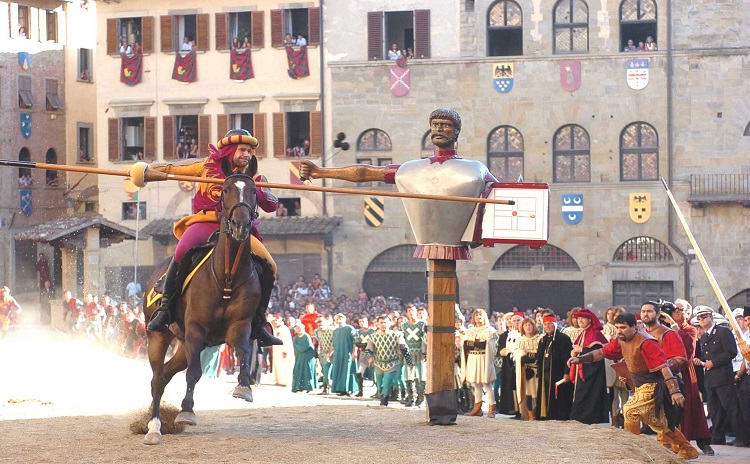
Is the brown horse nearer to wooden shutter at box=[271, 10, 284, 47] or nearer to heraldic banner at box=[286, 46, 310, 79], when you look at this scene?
heraldic banner at box=[286, 46, 310, 79]

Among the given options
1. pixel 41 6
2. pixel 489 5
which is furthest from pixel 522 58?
pixel 41 6

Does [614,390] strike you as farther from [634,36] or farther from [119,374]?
[634,36]

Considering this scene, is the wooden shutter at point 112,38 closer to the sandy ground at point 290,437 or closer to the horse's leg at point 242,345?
the sandy ground at point 290,437

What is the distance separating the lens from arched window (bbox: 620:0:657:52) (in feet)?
144

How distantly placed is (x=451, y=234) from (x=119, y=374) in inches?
457

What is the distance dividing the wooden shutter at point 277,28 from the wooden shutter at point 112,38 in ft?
17.3

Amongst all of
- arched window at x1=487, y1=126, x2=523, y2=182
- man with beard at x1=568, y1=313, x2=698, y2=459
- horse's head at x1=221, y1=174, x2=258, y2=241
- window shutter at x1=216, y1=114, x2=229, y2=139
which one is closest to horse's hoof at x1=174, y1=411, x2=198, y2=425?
horse's head at x1=221, y1=174, x2=258, y2=241

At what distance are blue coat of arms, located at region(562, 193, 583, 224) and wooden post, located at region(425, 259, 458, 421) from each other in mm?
29597

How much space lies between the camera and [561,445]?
43.7ft

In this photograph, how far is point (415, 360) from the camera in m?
24.7

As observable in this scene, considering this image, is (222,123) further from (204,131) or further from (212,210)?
(212,210)

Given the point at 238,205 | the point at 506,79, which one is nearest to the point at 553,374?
the point at 238,205

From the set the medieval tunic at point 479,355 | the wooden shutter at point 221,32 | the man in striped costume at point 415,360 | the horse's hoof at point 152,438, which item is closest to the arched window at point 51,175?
the wooden shutter at point 221,32

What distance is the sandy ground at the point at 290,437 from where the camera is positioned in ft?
41.1
